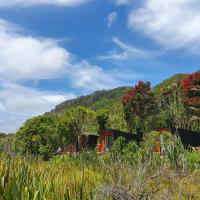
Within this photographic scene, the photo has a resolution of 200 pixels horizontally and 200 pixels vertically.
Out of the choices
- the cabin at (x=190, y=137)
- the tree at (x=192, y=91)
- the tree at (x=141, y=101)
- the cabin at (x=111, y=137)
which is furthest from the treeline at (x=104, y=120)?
the cabin at (x=190, y=137)

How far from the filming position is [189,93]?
156 ft

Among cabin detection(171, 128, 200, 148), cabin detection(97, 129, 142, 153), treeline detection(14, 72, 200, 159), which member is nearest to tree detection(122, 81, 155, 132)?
treeline detection(14, 72, 200, 159)

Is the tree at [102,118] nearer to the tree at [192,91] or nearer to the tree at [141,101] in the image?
the tree at [141,101]

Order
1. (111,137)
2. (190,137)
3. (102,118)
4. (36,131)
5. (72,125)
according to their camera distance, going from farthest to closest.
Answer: (102,118), (36,131), (72,125), (111,137), (190,137)

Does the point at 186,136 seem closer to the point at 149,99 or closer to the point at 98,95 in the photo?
the point at 149,99

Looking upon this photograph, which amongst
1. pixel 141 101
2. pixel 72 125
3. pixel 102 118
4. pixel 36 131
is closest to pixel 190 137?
pixel 141 101

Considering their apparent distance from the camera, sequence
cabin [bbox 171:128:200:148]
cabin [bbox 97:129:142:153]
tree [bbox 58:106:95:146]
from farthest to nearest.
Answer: tree [bbox 58:106:95:146]
cabin [bbox 97:129:142:153]
cabin [bbox 171:128:200:148]

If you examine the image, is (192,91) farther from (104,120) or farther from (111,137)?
(104,120)

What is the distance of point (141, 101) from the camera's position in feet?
194

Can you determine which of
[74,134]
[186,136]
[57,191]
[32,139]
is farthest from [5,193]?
[32,139]

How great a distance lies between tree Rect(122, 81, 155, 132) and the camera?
195ft

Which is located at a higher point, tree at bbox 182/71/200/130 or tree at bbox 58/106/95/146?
tree at bbox 182/71/200/130

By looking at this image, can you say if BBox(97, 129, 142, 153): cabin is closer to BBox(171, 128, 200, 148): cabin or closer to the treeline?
the treeline

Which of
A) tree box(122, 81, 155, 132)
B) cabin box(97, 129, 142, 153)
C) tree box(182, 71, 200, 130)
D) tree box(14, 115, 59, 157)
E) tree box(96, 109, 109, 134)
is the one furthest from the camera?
tree box(96, 109, 109, 134)
